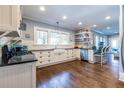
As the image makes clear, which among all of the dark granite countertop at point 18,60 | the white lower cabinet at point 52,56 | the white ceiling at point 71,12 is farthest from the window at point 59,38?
the dark granite countertop at point 18,60

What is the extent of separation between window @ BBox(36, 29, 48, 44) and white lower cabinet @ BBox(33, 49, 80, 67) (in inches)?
30.2

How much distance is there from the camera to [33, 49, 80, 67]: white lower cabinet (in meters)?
4.34

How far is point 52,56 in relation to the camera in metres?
4.91

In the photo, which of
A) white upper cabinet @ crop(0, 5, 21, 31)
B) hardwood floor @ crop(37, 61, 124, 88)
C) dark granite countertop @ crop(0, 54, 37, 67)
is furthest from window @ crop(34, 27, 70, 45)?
white upper cabinet @ crop(0, 5, 21, 31)

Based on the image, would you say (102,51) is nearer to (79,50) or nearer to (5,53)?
(79,50)

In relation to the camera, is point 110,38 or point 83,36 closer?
point 83,36

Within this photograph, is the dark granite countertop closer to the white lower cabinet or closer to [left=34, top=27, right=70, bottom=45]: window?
the white lower cabinet

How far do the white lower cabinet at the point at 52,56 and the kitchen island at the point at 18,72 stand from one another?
2.55m

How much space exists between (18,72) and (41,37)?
373 cm
